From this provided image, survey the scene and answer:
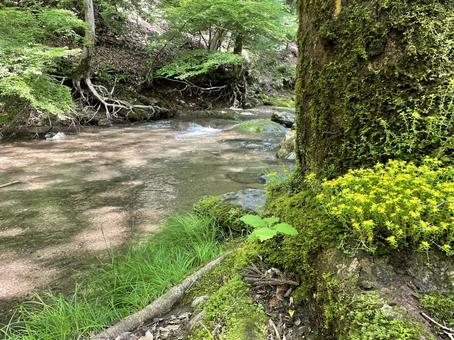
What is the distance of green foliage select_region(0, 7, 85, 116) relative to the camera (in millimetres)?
8025

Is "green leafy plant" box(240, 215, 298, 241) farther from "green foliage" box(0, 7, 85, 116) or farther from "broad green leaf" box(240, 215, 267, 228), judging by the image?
"green foliage" box(0, 7, 85, 116)

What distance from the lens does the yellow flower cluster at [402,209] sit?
159 centimetres

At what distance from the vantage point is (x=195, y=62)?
16.7 m

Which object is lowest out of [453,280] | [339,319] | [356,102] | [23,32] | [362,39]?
[339,319]

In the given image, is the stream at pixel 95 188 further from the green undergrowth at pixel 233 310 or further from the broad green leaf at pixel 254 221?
the broad green leaf at pixel 254 221

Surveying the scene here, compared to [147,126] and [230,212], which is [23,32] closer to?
[147,126]

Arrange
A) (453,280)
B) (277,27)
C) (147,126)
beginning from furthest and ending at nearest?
1. (277,27)
2. (147,126)
3. (453,280)

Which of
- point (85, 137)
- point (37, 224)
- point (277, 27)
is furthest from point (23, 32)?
point (277, 27)

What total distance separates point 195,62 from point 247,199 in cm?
1304

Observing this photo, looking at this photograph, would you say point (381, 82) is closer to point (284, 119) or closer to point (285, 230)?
point (285, 230)

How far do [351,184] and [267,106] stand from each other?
62.9ft

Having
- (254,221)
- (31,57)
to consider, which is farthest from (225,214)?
(31,57)

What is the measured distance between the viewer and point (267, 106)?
20656mm

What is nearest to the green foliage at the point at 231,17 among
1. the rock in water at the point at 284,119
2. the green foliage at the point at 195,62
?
the green foliage at the point at 195,62
